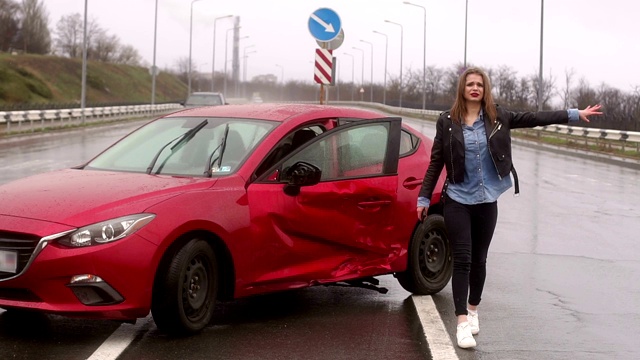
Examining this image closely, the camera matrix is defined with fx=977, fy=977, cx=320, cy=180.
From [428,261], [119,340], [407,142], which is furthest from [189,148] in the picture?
[428,261]

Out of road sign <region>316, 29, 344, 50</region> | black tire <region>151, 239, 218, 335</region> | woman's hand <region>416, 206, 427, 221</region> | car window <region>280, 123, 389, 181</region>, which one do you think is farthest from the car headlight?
road sign <region>316, 29, 344, 50</region>

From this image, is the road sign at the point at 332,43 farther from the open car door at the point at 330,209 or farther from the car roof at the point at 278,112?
the open car door at the point at 330,209

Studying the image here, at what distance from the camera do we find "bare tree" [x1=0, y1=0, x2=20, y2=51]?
337 ft

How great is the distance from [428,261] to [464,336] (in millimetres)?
1674

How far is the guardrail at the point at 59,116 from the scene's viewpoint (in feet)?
112

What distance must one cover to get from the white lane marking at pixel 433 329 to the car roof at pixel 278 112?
4.73 feet

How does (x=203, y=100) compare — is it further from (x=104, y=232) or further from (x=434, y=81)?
(x=434, y=81)

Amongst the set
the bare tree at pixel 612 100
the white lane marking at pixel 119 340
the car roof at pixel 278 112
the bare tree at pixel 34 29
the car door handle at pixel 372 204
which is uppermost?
the bare tree at pixel 34 29

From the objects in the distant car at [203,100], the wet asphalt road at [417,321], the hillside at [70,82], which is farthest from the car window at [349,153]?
the hillside at [70,82]

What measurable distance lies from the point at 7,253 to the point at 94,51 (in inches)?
5079

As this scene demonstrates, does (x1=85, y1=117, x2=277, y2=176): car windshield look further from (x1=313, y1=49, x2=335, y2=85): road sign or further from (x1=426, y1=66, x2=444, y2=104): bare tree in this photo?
(x1=426, y1=66, x2=444, y2=104): bare tree

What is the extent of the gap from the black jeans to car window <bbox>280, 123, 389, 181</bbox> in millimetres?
1002

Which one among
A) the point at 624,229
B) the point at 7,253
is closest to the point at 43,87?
the point at 624,229

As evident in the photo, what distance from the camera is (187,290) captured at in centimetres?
574
